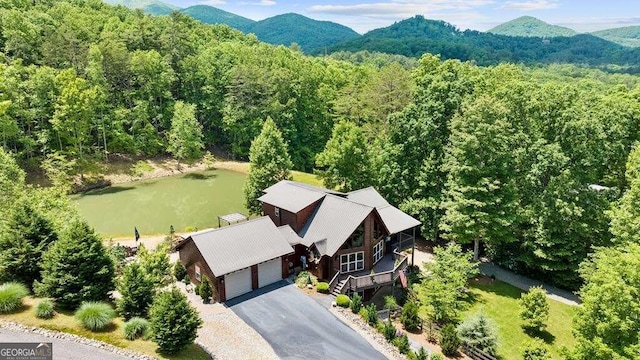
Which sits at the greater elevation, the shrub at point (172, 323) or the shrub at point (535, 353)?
the shrub at point (172, 323)

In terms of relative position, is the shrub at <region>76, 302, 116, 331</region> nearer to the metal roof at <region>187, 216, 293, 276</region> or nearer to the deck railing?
the metal roof at <region>187, 216, 293, 276</region>

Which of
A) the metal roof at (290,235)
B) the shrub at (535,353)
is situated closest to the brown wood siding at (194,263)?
the metal roof at (290,235)

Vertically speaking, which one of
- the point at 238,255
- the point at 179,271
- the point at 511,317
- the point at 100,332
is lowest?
the point at 511,317

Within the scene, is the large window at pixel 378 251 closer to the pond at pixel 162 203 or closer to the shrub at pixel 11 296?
the pond at pixel 162 203

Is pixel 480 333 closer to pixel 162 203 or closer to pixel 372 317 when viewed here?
pixel 372 317

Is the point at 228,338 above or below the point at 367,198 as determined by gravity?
below

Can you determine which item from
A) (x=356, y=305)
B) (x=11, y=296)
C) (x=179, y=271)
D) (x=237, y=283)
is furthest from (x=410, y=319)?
(x=11, y=296)
